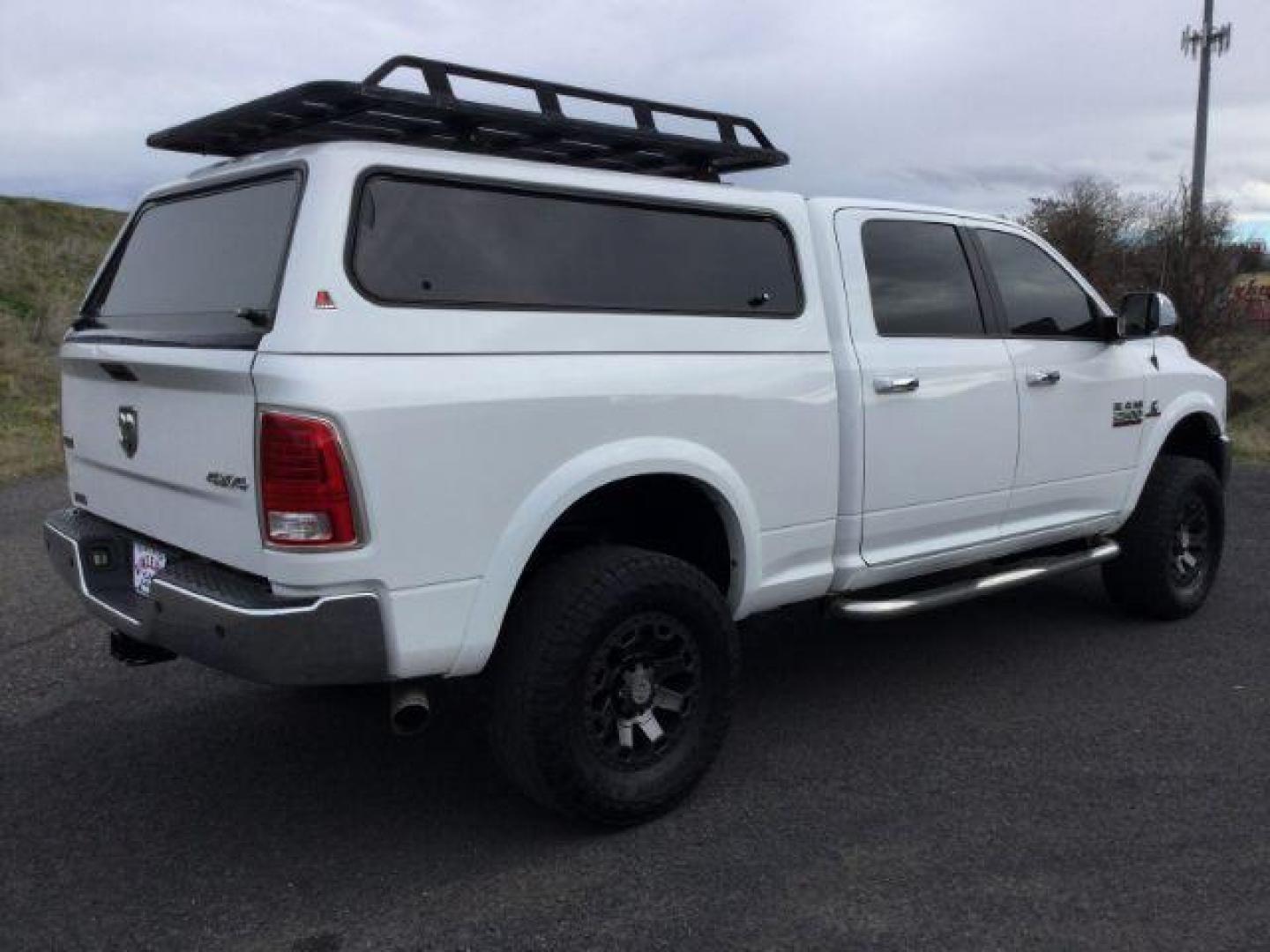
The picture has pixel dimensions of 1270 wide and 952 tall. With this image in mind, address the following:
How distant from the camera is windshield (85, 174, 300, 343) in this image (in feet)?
10.3

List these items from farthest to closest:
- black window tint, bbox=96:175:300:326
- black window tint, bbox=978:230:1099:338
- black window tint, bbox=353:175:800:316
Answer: black window tint, bbox=978:230:1099:338
black window tint, bbox=96:175:300:326
black window tint, bbox=353:175:800:316

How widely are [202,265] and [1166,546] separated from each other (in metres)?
4.29

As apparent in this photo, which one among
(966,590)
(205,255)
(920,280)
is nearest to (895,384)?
(920,280)

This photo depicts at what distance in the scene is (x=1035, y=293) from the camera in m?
4.92

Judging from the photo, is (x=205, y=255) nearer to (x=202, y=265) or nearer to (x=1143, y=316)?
(x=202, y=265)

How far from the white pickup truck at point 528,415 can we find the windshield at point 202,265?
0.6 inches

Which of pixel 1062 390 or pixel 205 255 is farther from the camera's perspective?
pixel 1062 390

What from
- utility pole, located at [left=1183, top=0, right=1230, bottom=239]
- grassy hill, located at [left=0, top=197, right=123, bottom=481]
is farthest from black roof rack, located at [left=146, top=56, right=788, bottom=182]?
utility pole, located at [left=1183, top=0, right=1230, bottom=239]

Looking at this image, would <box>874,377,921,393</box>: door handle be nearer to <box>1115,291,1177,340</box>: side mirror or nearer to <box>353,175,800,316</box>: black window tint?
<box>353,175,800,316</box>: black window tint

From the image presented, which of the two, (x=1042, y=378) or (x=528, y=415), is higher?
(x=528, y=415)

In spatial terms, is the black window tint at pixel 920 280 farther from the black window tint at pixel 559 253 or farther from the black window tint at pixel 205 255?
the black window tint at pixel 205 255

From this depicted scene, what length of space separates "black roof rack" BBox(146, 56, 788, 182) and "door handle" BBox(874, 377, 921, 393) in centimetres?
89

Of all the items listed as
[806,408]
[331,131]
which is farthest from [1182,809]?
[331,131]

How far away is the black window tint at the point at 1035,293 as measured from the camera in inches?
188
